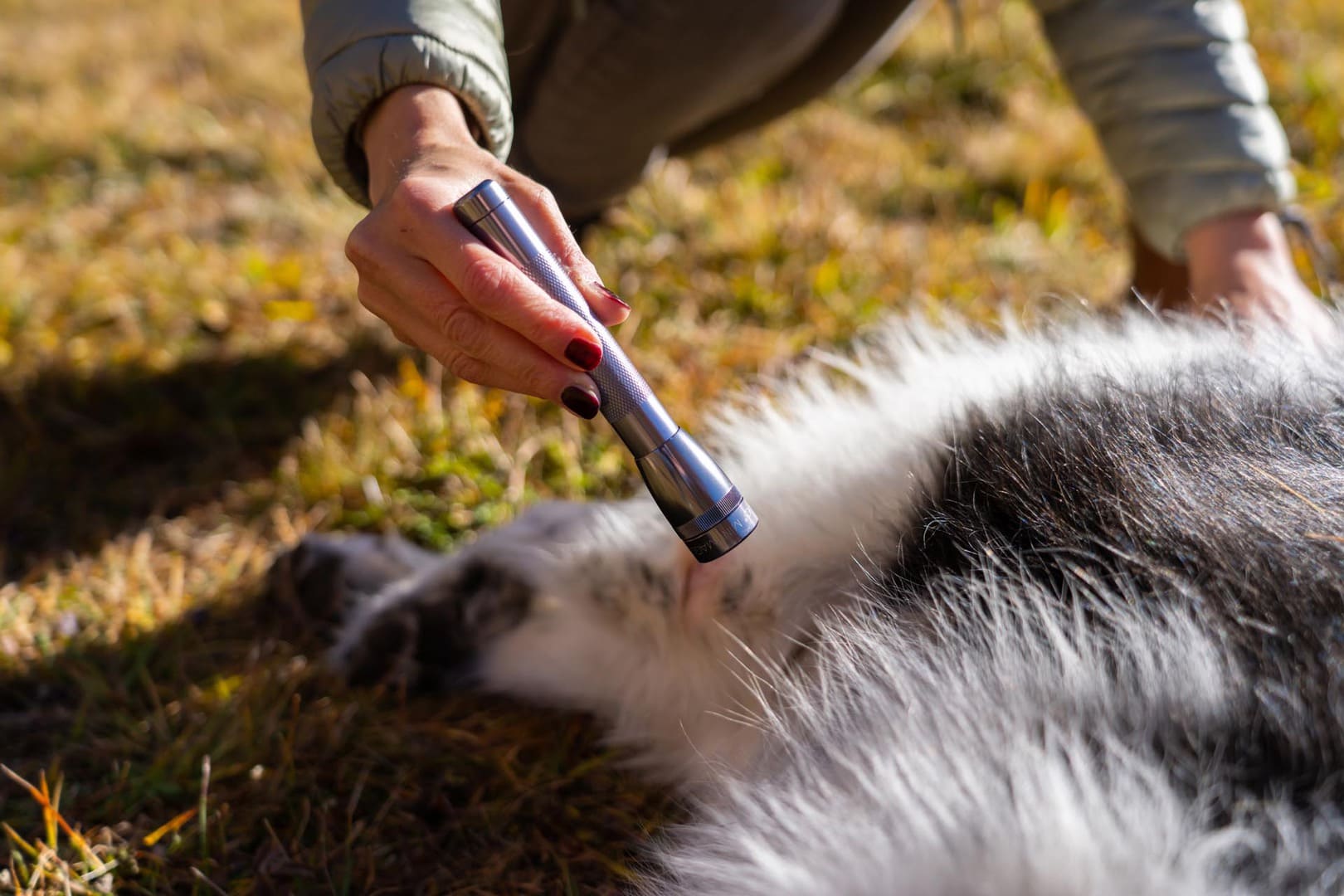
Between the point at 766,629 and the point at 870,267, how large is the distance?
1774 millimetres

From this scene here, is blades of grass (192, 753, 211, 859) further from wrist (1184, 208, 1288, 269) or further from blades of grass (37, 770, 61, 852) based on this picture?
wrist (1184, 208, 1288, 269)

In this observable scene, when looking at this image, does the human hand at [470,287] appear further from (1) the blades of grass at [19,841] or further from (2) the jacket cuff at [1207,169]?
(2) the jacket cuff at [1207,169]

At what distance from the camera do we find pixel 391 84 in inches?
53.5

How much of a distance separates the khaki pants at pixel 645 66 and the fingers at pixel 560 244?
1.18 metres

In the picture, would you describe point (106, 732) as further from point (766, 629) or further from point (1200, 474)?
point (1200, 474)

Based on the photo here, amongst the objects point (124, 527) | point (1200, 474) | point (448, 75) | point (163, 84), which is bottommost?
point (1200, 474)

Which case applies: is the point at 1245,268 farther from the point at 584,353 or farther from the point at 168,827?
the point at 168,827

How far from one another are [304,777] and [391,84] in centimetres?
102

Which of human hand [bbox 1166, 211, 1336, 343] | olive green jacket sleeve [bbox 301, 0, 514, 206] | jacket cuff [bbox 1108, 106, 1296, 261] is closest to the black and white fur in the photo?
human hand [bbox 1166, 211, 1336, 343]

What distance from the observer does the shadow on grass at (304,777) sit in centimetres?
146

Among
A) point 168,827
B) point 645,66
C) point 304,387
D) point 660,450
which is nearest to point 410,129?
point 660,450

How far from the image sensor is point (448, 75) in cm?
135

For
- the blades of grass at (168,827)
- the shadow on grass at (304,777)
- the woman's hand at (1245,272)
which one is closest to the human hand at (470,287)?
the shadow on grass at (304,777)

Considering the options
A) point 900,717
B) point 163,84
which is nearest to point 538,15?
point 900,717
